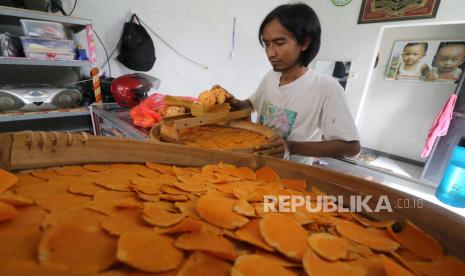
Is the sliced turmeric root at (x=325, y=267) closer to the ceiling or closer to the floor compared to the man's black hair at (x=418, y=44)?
closer to the floor

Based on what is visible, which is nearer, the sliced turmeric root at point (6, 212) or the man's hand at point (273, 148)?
the sliced turmeric root at point (6, 212)

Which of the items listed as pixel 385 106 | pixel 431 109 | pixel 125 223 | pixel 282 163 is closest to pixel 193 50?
pixel 282 163

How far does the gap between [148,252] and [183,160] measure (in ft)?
1.14

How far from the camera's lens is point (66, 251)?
0.95 feet

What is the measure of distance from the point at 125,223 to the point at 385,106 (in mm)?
4217

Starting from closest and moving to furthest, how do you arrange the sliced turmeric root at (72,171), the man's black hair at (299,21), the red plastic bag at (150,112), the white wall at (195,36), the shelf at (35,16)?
A: the sliced turmeric root at (72,171) → the man's black hair at (299,21) → the red plastic bag at (150,112) → the shelf at (35,16) → the white wall at (195,36)

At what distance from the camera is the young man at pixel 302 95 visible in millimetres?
976

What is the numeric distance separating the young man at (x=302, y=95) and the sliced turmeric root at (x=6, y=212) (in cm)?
88

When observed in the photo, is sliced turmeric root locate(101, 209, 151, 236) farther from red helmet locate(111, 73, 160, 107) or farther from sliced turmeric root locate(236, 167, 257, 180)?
red helmet locate(111, 73, 160, 107)

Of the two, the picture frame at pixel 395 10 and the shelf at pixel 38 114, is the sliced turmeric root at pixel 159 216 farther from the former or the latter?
the picture frame at pixel 395 10

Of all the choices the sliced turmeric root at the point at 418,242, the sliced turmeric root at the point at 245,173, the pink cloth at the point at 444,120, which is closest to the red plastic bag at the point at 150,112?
the sliced turmeric root at the point at 245,173

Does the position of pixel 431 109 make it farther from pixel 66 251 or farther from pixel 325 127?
pixel 66 251

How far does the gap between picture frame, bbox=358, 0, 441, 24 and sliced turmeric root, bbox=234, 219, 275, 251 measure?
3.54 metres

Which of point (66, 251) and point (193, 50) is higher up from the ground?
point (193, 50)
